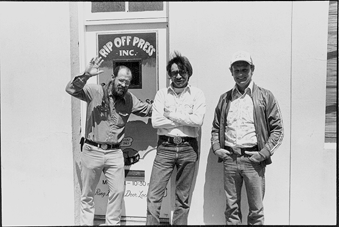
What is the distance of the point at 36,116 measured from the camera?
12.8 ft

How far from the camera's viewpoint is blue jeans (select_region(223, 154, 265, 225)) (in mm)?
3119

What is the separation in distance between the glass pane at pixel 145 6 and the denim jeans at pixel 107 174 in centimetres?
179

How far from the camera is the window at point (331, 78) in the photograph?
356cm

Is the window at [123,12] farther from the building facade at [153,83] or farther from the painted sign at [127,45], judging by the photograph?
the painted sign at [127,45]

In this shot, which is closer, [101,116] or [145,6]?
[101,116]

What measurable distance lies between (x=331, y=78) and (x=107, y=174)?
109 inches

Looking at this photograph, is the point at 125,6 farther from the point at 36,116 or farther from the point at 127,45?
the point at 36,116

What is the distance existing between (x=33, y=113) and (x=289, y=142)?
3119 millimetres

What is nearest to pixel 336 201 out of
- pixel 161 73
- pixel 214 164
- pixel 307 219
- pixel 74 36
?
pixel 307 219

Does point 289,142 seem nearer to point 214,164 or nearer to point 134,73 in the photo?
point 214,164

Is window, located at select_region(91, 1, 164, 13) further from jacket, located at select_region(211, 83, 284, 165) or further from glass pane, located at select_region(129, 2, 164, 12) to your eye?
jacket, located at select_region(211, 83, 284, 165)

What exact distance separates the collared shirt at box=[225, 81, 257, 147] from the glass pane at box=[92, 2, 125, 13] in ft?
6.14

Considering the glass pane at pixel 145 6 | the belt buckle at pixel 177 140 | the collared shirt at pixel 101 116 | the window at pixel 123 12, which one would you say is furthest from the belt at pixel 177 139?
the glass pane at pixel 145 6

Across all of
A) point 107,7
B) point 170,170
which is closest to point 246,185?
point 170,170
